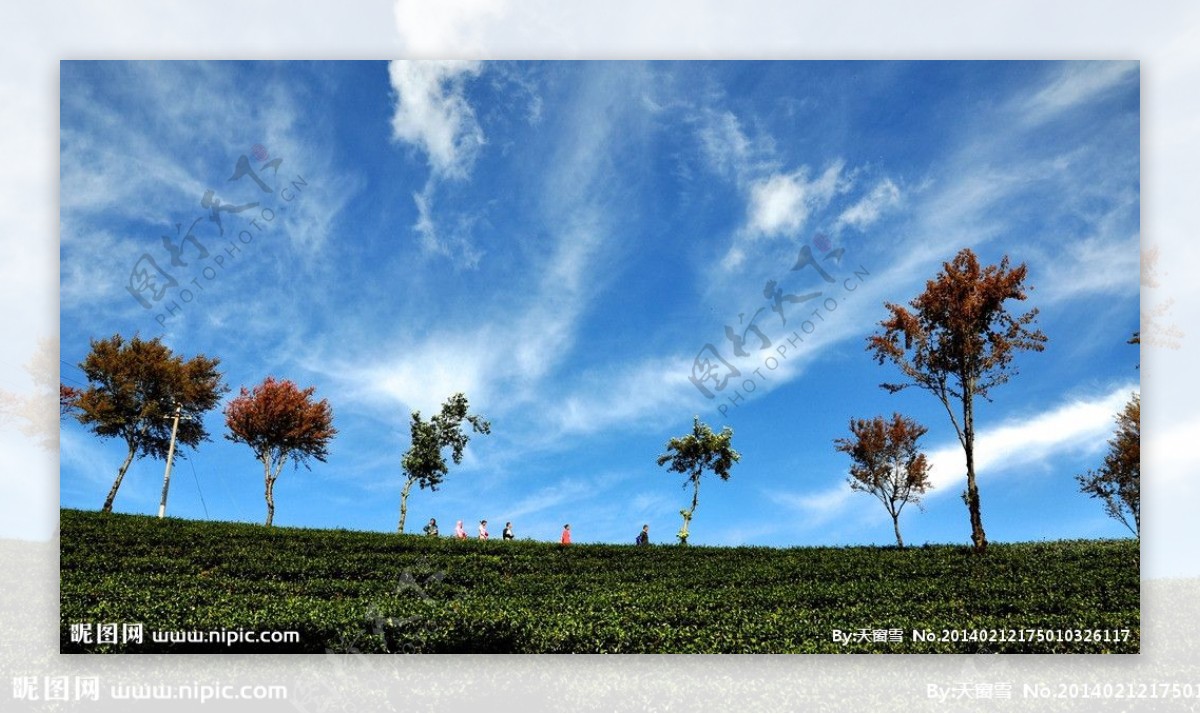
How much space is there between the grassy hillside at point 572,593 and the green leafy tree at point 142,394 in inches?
105

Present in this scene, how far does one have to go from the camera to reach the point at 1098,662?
478 inches

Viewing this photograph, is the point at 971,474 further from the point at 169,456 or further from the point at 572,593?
the point at 169,456

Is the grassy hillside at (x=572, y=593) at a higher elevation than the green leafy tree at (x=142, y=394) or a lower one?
lower

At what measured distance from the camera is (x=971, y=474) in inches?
717

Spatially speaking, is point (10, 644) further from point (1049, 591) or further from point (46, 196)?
point (1049, 591)

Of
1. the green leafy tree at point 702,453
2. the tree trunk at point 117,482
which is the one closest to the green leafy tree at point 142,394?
the tree trunk at point 117,482

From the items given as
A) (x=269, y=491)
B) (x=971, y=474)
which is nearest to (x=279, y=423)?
(x=269, y=491)

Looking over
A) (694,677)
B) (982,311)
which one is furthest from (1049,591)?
(694,677)

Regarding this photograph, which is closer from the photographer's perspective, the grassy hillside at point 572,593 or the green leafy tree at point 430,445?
the grassy hillside at point 572,593

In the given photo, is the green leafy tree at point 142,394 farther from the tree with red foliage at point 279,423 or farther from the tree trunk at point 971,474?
the tree trunk at point 971,474

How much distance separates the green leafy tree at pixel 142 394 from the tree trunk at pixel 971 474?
1774 centimetres

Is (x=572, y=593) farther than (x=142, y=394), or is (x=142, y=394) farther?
(x=142, y=394)

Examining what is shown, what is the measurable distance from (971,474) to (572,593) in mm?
10444

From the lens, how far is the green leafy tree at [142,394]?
15742 millimetres
